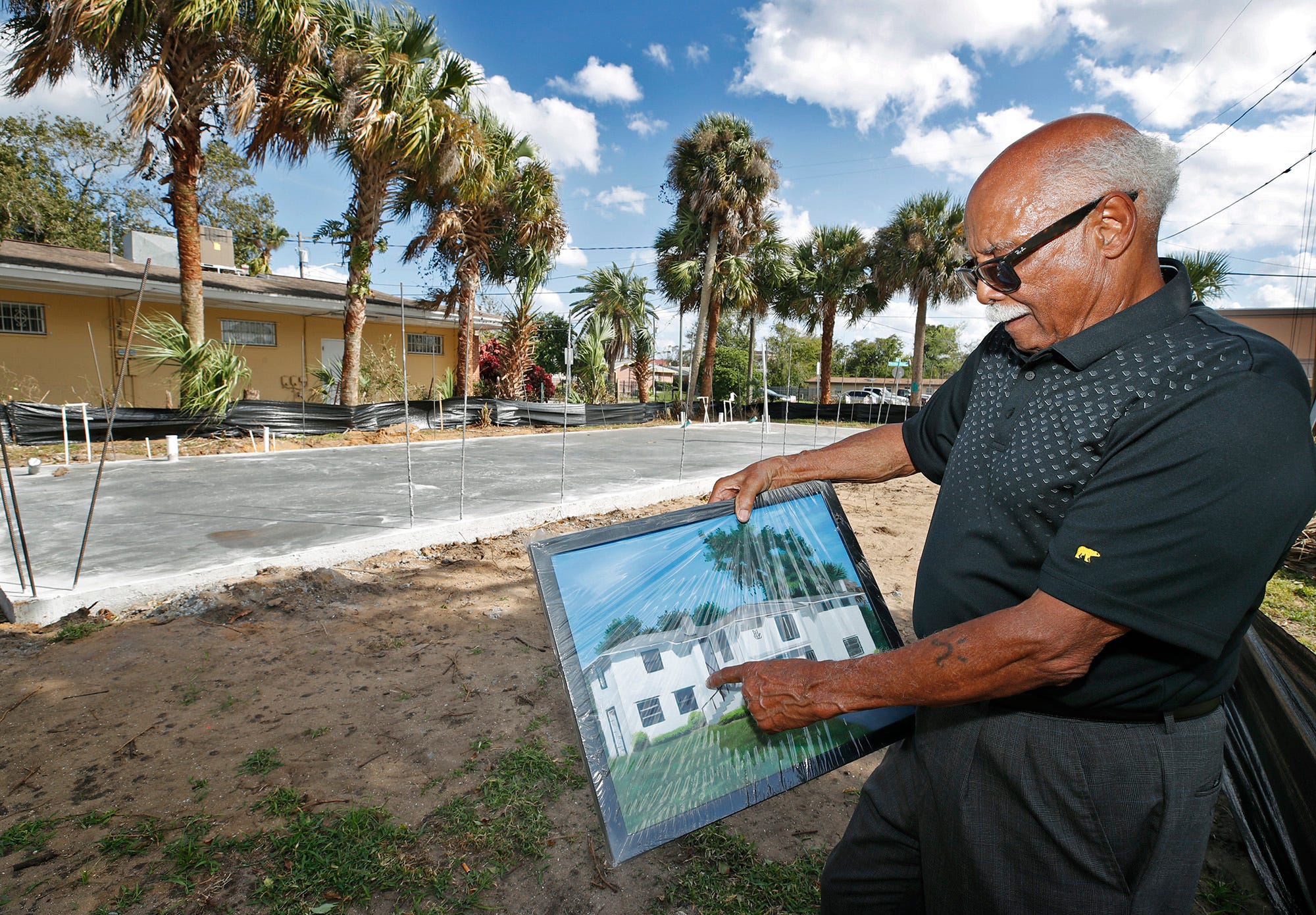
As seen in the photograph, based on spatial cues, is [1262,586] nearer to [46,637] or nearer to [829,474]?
[829,474]

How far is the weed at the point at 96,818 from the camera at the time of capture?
2.29m

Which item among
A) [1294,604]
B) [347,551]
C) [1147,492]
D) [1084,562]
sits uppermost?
[1147,492]

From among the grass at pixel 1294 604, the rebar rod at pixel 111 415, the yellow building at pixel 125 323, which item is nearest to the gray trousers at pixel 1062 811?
the rebar rod at pixel 111 415

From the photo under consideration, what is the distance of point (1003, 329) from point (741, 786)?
115cm

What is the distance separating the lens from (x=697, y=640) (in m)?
1.56

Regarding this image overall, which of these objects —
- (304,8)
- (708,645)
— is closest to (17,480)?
(304,8)

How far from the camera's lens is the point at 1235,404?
93 centimetres

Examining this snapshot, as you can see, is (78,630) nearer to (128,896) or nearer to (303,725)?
(303,725)

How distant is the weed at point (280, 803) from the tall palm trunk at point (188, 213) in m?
11.2

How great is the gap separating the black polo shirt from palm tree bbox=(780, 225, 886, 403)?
81.6 feet

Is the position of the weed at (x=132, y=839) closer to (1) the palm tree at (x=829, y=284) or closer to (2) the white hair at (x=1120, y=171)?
(2) the white hair at (x=1120, y=171)

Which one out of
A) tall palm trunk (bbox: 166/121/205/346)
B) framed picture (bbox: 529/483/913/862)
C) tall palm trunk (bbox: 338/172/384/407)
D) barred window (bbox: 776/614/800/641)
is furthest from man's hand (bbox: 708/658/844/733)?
tall palm trunk (bbox: 338/172/384/407)

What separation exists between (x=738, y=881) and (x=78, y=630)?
13.2 ft

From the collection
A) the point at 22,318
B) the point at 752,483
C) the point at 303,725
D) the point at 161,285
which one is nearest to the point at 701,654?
the point at 752,483
